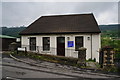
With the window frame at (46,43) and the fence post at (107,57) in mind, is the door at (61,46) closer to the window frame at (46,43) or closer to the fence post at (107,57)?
the window frame at (46,43)

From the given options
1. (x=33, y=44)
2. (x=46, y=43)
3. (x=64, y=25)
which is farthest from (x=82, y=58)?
(x=33, y=44)

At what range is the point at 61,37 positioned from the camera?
17.9m

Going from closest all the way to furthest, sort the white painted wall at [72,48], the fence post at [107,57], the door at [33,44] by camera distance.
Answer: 1. the fence post at [107,57]
2. the white painted wall at [72,48]
3. the door at [33,44]

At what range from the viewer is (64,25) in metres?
19.6

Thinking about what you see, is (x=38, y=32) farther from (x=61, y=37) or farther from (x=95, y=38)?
(x=95, y=38)

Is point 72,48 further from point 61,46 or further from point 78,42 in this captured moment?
point 61,46

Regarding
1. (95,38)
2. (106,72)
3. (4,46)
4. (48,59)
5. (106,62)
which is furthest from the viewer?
(4,46)

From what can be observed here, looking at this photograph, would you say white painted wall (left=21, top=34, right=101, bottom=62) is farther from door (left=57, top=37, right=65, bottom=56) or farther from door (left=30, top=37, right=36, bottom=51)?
door (left=30, top=37, right=36, bottom=51)

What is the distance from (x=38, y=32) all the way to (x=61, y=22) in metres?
4.09

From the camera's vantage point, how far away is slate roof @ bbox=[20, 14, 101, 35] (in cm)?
1769

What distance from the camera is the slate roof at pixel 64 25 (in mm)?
17688

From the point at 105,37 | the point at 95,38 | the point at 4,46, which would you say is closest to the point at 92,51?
the point at 95,38

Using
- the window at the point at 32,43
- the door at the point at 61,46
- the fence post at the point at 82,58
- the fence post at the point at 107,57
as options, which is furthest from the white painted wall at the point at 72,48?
the fence post at the point at 107,57

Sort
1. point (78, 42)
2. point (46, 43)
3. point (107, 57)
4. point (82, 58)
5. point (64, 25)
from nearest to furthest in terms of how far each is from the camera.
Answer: point (107, 57) → point (82, 58) → point (78, 42) → point (46, 43) → point (64, 25)
